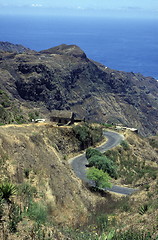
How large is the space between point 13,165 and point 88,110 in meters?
123

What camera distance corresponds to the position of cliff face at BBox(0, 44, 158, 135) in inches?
5187

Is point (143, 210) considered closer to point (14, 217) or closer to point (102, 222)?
point (102, 222)

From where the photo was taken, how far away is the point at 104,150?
4884 centimetres

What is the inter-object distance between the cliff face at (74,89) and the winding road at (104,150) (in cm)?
7141

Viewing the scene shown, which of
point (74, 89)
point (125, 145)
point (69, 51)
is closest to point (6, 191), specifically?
point (125, 145)

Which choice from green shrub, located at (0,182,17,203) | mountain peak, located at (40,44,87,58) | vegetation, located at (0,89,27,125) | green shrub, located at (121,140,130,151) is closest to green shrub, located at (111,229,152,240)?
green shrub, located at (0,182,17,203)

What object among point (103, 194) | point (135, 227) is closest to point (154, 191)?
point (103, 194)

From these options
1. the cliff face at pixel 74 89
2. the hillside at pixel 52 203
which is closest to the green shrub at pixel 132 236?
the hillside at pixel 52 203

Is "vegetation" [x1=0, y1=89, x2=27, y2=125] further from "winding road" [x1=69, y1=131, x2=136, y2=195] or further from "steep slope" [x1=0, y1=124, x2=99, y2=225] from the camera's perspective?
"steep slope" [x1=0, y1=124, x2=99, y2=225]

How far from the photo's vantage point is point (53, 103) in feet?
438

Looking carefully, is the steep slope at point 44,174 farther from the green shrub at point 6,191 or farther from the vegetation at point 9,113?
the vegetation at point 9,113

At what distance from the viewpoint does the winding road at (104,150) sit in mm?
34263

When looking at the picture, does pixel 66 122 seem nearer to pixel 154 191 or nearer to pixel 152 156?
pixel 152 156

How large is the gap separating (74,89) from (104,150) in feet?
358
